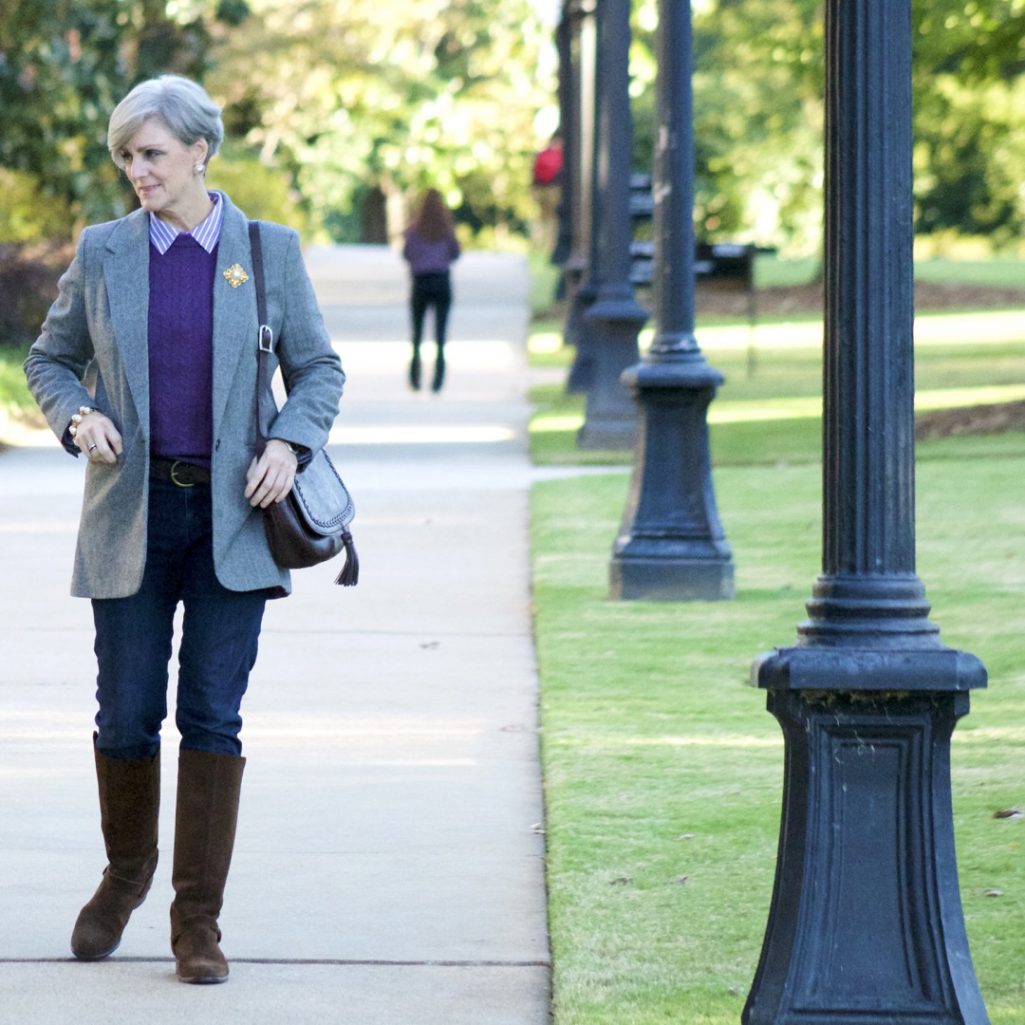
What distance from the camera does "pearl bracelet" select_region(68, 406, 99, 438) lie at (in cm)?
470

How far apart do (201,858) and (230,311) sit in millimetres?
1149

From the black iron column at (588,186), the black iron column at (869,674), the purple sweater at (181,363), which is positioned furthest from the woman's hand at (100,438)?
the black iron column at (588,186)

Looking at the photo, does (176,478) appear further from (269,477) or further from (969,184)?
(969,184)

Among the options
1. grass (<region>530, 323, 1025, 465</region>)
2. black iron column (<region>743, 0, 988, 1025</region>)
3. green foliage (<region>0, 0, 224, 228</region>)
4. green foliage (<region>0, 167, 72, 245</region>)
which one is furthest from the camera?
green foliage (<region>0, 167, 72, 245</region>)

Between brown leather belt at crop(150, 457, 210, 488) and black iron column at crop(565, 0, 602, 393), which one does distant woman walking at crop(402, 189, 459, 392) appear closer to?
black iron column at crop(565, 0, 602, 393)

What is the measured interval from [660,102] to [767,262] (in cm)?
3815

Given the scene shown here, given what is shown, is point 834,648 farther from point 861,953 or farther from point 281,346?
point 281,346

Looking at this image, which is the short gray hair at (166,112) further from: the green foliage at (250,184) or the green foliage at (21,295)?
the green foliage at (250,184)

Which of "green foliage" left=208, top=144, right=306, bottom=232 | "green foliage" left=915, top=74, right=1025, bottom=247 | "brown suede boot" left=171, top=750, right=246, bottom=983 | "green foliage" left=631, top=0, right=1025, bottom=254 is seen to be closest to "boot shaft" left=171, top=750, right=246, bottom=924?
"brown suede boot" left=171, top=750, right=246, bottom=983

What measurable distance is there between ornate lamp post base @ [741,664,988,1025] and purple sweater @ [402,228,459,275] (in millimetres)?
16101

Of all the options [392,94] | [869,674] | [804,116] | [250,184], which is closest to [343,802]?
[869,674]

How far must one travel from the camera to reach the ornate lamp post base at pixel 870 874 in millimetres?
4156

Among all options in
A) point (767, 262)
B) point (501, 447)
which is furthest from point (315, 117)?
point (501, 447)

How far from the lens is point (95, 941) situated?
4.89 metres
